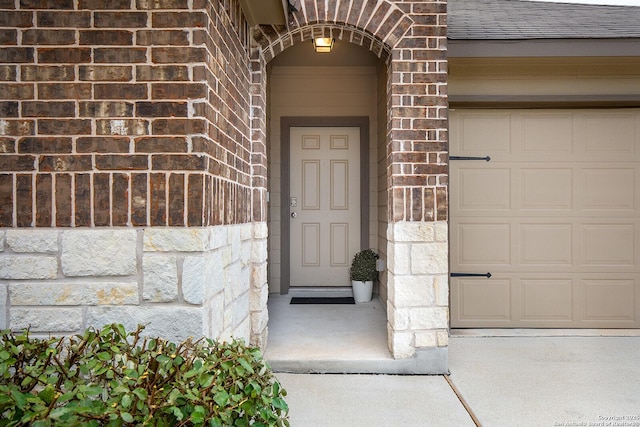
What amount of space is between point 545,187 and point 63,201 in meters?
3.61

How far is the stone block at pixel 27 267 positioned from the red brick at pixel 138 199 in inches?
15.4

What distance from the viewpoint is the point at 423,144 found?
3.04m

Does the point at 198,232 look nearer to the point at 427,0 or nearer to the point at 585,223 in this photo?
the point at 427,0

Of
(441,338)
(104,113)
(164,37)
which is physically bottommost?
(441,338)

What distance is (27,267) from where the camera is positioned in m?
2.02

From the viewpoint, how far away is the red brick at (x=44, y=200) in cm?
202

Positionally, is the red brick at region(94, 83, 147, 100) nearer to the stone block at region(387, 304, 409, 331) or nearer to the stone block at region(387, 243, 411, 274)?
the stone block at region(387, 243, 411, 274)

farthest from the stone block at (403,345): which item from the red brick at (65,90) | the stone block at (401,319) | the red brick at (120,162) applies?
the red brick at (65,90)

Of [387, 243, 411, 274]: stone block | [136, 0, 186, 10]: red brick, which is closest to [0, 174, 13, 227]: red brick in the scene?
[136, 0, 186, 10]: red brick

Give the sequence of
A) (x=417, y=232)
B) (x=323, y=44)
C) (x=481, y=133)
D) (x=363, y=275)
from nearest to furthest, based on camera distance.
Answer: (x=417, y=232) → (x=481, y=133) → (x=323, y=44) → (x=363, y=275)

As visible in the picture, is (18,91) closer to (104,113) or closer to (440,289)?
(104,113)

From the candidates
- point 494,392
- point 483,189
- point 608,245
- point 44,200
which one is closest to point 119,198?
point 44,200

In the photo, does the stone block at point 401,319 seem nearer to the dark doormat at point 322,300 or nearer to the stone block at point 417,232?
the stone block at point 417,232

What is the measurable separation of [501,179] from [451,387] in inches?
74.9
